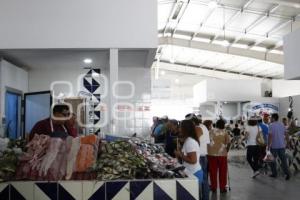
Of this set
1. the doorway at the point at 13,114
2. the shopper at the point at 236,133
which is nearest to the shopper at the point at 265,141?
the doorway at the point at 13,114

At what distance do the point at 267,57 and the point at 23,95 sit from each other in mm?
11984

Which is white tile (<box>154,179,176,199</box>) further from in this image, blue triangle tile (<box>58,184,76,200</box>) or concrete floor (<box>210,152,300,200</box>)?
concrete floor (<box>210,152,300,200</box>)

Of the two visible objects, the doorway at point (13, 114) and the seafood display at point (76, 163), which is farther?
the doorway at point (13, 114)

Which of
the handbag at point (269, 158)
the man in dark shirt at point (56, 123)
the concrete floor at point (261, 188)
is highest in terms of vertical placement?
the man in dark shirt at point (56, 123)

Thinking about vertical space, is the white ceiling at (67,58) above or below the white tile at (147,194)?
above

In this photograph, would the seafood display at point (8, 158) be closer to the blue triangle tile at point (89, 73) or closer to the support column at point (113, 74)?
the support column at point (113, 74)

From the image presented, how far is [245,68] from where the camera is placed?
21.6 metres

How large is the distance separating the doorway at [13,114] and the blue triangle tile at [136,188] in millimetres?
4436

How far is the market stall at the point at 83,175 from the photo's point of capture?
3.56 m

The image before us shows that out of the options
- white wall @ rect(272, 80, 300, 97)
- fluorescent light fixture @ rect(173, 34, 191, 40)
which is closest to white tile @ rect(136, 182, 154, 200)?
fluorescent light fixture @ rect(173, 34, 191, 40)

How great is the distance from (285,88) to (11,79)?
15.2 metres

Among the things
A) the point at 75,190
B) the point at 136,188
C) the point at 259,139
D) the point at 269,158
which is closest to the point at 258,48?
the point at 259,139

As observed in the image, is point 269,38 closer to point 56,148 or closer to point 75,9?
point 75,9

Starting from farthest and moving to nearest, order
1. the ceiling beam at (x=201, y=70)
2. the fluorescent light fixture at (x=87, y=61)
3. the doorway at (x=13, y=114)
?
1. the ceiling beam at (x=201, y=70)
2. the fluorescent light fixture at (x=87, y=61)
3. the doorway at (x=13, y=114)
